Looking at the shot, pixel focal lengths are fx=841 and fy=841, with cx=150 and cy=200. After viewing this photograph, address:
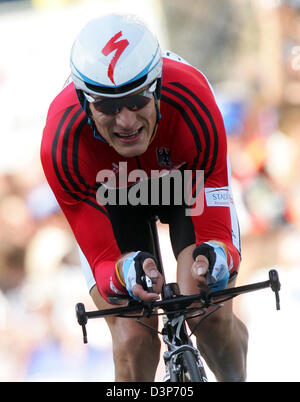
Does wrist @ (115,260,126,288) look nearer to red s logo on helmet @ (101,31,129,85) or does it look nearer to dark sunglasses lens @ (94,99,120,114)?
dark sunglasses lens @ (94,99,120,114)

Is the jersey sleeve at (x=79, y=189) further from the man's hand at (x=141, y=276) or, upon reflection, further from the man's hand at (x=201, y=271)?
the man's hand at (x=201, y=271)

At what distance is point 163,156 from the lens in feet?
16.3

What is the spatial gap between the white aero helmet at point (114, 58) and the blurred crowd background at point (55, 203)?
3.99 m

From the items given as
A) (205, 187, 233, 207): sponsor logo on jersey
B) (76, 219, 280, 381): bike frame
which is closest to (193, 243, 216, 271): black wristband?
(76, 219, 280, 381): bike frame

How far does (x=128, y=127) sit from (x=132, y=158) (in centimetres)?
54

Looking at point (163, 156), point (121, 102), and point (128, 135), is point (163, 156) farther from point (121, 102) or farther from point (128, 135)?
point (121, 102)

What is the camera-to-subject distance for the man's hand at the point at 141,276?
424cm

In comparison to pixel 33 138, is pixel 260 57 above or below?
above

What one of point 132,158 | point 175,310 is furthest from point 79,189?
point 175,310

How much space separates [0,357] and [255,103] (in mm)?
3874

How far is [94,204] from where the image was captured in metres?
4.86

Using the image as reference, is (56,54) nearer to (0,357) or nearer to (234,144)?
(234,144)

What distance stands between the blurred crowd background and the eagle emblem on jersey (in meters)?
3.57
